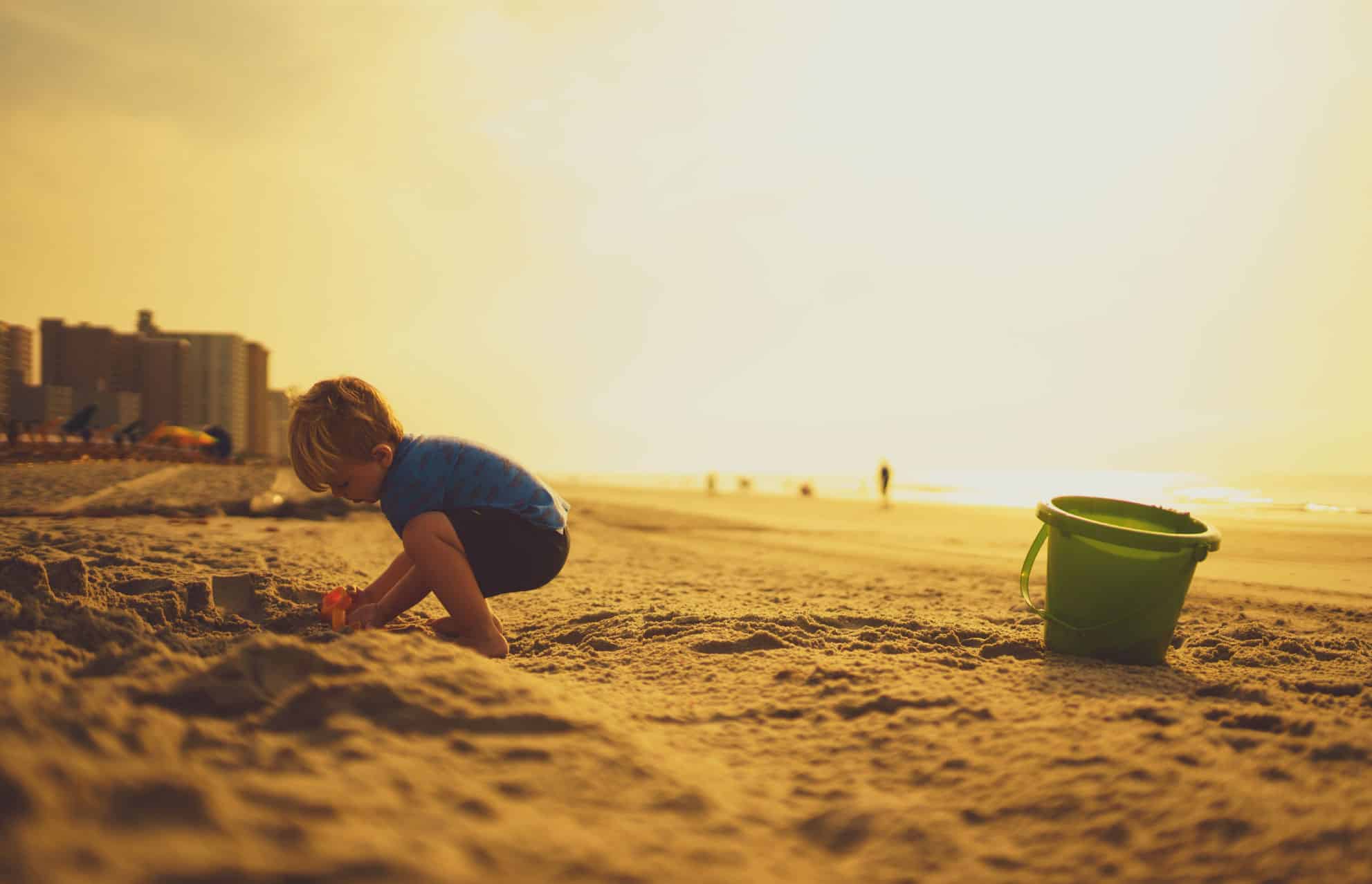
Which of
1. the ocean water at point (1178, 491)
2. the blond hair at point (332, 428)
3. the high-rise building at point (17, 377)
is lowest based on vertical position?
the ocean water at point (1178, 491)

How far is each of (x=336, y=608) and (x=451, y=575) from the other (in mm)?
781

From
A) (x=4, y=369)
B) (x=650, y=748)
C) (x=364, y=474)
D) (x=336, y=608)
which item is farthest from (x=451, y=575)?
(x=4, y=369)

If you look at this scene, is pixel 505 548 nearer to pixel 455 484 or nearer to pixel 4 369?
pixel 455 484

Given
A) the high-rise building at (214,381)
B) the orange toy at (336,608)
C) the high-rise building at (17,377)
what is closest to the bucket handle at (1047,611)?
the orange toy at (336,608)

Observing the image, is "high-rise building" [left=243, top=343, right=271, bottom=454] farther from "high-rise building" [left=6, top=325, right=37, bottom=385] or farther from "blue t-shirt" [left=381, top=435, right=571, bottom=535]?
"blue t-shirt" [left=381, top=435, right=571, bottom=535]

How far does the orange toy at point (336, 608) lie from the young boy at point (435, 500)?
6 cm

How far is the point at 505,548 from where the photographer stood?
300 centimetres

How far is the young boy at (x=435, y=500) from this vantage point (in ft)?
9.11

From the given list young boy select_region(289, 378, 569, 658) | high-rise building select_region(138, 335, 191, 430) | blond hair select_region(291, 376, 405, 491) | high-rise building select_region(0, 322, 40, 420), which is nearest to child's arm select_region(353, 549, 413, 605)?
young boy select_region(289, 378, 569, 658)

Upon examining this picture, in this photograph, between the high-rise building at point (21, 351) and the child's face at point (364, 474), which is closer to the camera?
the child's face at point (364, 474)

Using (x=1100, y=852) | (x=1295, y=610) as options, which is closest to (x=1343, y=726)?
(x=1100, y=852)

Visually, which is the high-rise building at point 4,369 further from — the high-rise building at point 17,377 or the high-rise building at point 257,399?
the high-rise building at point 257,399

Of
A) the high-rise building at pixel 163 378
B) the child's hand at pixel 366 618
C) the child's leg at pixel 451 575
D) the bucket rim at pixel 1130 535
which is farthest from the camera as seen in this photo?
the high-rise building at pixel 163 378

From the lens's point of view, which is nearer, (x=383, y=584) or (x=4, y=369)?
(x=383, y=584)
